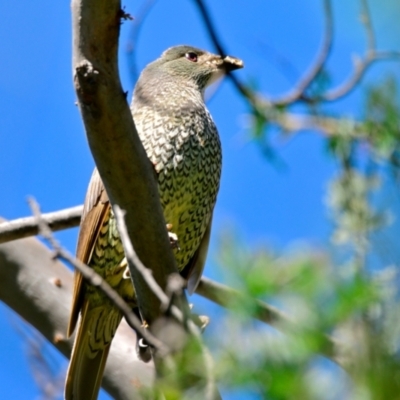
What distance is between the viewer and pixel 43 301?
486 centimetres

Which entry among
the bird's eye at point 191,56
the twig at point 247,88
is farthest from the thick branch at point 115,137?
the bird's eye at point 191,56

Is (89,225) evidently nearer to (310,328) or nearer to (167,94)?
(167,94)

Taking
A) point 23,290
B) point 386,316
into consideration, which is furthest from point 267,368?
point 23,290

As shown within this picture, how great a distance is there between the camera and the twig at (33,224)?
4398 mm

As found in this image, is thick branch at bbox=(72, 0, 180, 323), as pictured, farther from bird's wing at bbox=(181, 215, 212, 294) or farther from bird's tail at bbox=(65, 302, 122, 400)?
bird's wing at bbox=(181, 215, 212, 294)

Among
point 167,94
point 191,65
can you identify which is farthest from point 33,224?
point 191,65

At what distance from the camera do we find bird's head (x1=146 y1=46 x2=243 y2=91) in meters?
5.47

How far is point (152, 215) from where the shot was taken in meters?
3.31

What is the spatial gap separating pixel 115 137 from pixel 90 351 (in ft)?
6.11

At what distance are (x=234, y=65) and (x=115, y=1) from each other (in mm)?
2294

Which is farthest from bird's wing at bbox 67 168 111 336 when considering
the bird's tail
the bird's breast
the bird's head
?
the bird's head

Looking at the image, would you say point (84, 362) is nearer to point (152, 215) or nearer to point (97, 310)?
point (97, 310)

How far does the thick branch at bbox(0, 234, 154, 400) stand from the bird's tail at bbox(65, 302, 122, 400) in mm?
137

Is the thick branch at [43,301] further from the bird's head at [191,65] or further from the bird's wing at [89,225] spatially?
the bird's head at [191,65]
